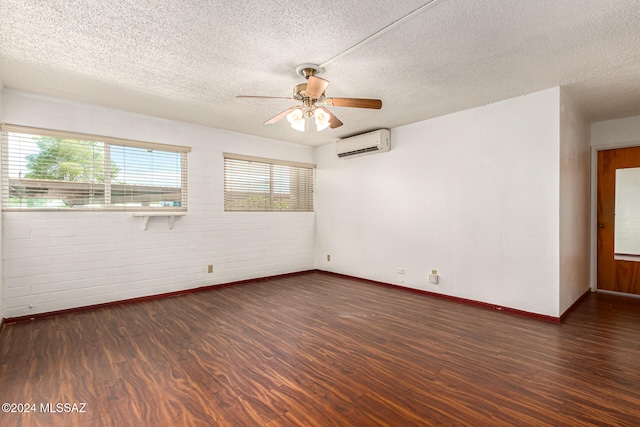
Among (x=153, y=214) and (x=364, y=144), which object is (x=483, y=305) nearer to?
(x=364, y=144)

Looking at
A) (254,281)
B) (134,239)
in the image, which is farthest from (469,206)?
(134,239)

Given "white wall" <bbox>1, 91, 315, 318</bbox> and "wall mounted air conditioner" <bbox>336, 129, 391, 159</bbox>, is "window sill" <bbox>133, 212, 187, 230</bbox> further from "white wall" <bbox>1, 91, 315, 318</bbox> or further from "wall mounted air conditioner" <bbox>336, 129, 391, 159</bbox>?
"wall mounted air conditioner" <bbox>336, 129, 391, 159</bbox>

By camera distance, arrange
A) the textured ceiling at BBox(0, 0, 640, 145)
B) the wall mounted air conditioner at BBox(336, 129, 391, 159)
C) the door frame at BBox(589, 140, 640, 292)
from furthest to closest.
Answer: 1. the wall mounted air conditioner at BBox(336, 129, 391, 159)
2. the door frame at BBox(589, 140, 640, 292)
3. the textured ceiling at BBox(0, 0, 640, 145)

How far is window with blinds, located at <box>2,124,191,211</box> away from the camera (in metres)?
3.42

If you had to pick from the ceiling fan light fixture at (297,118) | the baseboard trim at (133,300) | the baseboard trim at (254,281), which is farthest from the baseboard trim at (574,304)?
the baseboard trim at (133,300)

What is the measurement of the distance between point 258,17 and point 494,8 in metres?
1.57

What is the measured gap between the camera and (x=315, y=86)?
2.48 m

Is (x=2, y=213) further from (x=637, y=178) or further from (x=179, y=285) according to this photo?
(x=637, y=178)

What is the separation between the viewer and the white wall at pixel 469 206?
3408mm

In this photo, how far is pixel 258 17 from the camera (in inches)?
81.8

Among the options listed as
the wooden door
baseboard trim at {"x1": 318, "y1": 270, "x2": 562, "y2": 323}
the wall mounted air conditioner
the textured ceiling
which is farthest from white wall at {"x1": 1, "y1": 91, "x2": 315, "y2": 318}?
the wooden door

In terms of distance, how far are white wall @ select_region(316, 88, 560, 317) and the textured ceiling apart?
48 centimetres

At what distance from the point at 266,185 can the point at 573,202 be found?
15.1 feet

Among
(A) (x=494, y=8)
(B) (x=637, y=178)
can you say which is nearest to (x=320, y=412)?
(A) (x=494, y=8)
